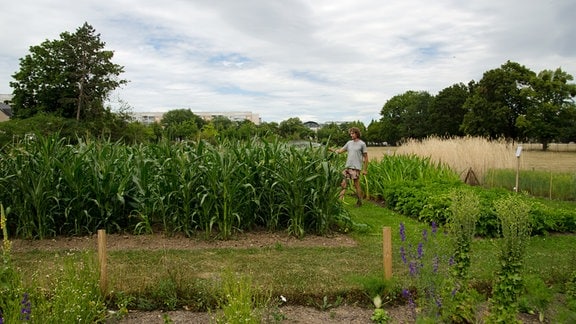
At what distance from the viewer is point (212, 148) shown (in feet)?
20.9

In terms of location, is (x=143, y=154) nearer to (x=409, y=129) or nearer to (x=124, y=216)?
(x=124, y=216)

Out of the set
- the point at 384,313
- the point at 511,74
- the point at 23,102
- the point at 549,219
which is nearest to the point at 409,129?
the point at 511,74

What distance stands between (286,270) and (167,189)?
8.29 feet

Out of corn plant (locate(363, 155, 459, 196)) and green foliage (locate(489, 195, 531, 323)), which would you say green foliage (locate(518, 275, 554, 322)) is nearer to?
green foliage (locate(489, 195, 531, 323))

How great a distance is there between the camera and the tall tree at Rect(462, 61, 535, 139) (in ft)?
144

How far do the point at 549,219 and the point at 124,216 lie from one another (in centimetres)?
691

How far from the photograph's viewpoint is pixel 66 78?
37.2m

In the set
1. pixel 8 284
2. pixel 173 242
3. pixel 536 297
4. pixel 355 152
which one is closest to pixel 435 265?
pixel 536 297

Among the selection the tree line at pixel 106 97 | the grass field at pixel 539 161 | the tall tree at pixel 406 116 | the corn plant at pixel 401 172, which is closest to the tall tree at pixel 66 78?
the tree line at pixel 106 97

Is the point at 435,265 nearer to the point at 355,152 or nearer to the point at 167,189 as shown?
the point at 167,189

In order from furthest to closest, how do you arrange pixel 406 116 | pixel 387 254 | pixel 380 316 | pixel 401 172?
pixel 406 116
pixel 401 172
pixel 387 254
pixel 380 316

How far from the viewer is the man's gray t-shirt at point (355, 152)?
9.45m

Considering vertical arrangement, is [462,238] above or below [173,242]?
above

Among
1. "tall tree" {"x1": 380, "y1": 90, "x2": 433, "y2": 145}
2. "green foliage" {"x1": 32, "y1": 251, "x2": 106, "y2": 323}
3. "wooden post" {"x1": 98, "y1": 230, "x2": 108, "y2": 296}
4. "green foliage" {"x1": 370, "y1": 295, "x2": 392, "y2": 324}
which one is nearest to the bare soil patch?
"wooden post" {"x1": 98, "y1": 230, "x2": 108, "y2": 296}
